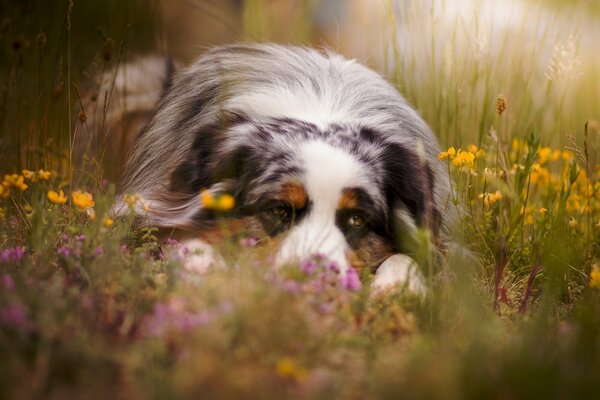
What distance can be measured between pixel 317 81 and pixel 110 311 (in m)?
2.18

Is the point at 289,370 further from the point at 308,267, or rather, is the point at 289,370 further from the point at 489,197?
the point at 489,197

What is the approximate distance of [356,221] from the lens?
3271mm

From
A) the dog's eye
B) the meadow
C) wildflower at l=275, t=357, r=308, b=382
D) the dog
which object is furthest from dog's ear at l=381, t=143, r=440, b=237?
wildflower at l=275, t=357, r=308, b=382

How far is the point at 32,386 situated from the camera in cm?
177

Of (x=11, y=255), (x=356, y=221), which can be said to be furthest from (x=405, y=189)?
(x=11, y=255)

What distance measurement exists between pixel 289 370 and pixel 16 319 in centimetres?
76

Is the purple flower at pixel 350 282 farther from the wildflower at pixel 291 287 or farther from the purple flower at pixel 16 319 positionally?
the purple flower at pixel 16 319

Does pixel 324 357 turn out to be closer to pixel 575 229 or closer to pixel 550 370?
pixel 550 370

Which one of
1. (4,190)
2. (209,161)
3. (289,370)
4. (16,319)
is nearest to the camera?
(289,370)

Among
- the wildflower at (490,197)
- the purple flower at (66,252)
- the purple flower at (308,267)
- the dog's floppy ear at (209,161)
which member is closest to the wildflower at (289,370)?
the purple flower at (308,267)

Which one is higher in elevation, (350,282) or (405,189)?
(350,282)

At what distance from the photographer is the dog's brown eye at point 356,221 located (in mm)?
3242

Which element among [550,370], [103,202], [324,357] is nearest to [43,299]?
[103,202]

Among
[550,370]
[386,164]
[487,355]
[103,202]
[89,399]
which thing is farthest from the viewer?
[386,164]
